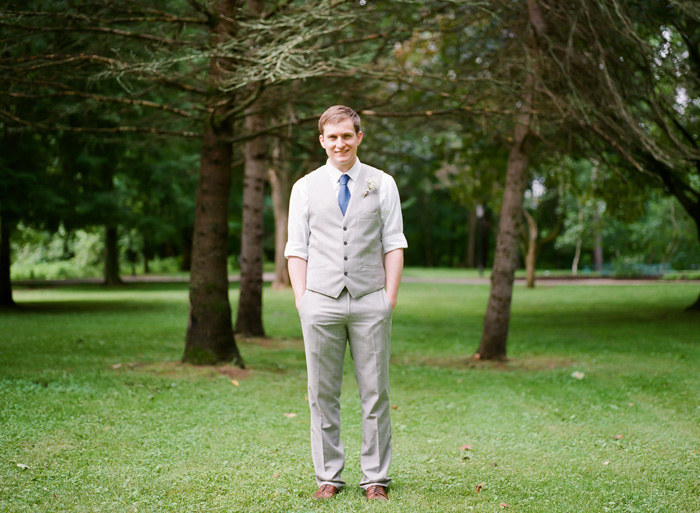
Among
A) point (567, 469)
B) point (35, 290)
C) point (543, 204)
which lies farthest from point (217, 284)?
point (543, 204)

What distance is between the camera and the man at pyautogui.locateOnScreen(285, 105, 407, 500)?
3924mm

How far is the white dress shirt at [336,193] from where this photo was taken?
13.2 ft

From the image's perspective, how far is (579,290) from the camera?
90.7ft

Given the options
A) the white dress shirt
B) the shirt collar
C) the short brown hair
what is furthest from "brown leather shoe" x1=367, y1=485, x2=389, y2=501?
the short brown hair

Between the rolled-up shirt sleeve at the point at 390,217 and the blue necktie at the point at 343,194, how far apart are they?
194mm

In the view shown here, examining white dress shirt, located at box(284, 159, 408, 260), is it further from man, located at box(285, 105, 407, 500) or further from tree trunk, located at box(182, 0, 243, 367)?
tree trunk, located at box(182, 0, 243, 367)

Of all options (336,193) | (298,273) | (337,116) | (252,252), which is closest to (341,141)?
(337,116)

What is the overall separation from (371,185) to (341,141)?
0.30m

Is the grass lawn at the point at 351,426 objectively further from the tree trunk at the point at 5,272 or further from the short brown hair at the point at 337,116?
the tree trunk at the point at 5,272

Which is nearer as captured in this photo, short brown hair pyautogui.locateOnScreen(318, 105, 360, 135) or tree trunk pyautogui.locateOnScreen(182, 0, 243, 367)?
short brown hair pyautogui.locateOnScreen(318, 105, 360, 135)

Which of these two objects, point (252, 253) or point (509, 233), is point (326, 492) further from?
point (252, 253)

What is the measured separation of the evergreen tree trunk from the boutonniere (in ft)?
29.1

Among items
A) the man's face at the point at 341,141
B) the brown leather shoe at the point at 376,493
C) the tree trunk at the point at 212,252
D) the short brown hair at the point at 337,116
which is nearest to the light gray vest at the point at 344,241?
the man's face at the point at 341,141

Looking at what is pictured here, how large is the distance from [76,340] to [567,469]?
377 inches
